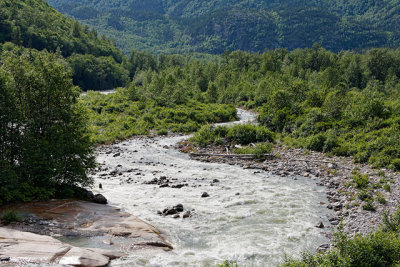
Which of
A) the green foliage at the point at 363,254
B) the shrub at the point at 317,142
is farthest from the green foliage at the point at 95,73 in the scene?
the green foliage at the point at 363,254

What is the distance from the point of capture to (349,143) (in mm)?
36219

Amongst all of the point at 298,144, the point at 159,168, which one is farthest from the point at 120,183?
the point at 298,144

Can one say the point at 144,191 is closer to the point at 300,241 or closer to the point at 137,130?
the point at 300,241

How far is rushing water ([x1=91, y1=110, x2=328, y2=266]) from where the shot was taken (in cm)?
1616

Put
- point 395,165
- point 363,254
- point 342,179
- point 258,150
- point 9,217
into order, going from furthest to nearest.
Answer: point 258,150, point 395,165, point 342,179, point 9,217, point 363,254

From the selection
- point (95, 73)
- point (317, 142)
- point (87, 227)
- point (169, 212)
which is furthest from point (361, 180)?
point (95, 73)

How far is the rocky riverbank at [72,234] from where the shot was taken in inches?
546

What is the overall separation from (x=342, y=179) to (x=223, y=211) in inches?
492

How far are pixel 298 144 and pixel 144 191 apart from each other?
75.4 ft

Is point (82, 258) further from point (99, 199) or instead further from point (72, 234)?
point (99, 199)

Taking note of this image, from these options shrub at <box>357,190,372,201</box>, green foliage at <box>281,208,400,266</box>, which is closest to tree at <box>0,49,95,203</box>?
green foliage at <box>281,208,400,266</box>

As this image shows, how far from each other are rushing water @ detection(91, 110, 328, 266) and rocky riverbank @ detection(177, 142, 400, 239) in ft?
3.89

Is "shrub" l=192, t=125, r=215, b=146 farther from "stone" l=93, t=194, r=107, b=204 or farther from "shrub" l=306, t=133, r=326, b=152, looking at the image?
"stone" l=93, t=194, r=107, b=204

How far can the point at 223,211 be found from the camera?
72.3 ft
